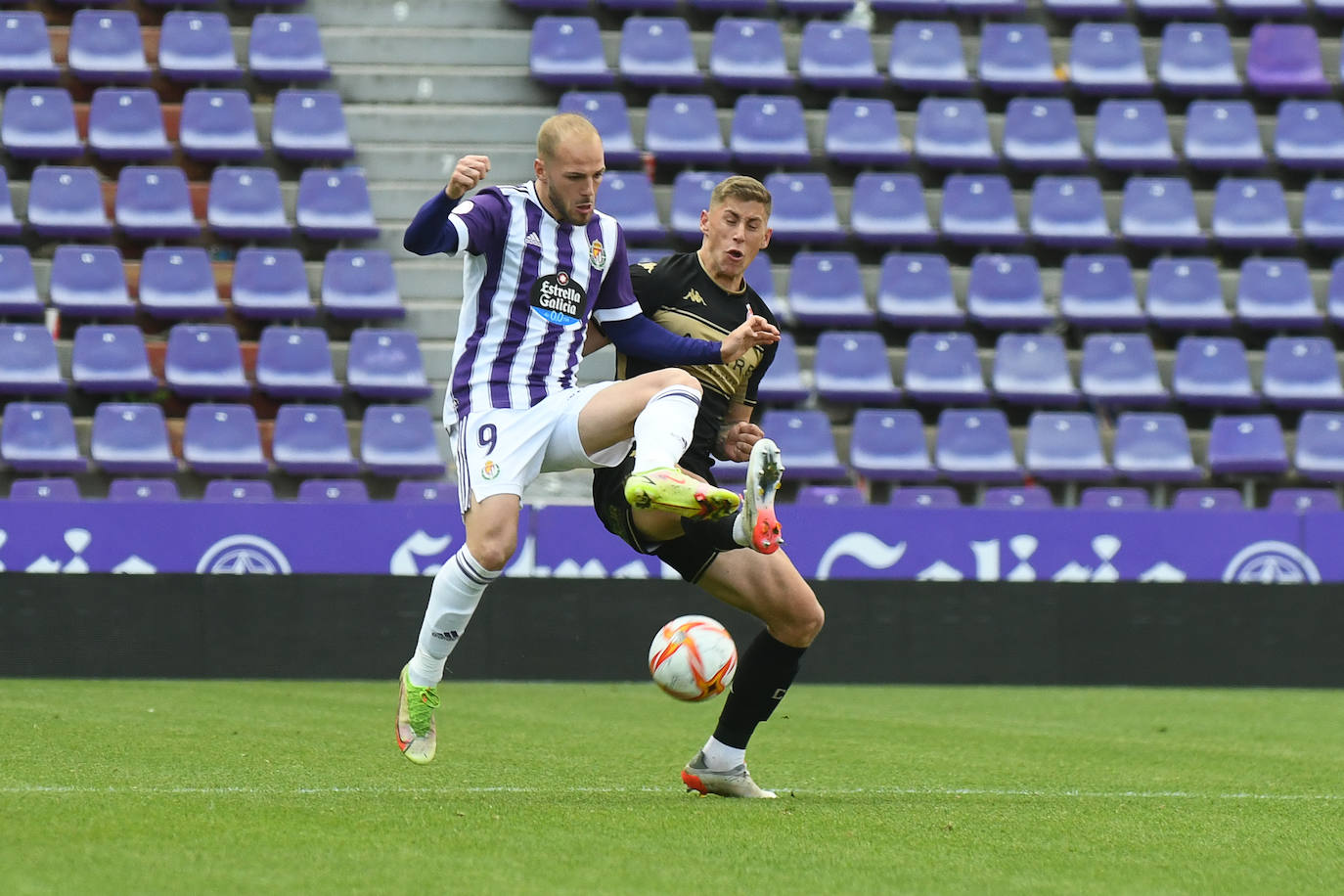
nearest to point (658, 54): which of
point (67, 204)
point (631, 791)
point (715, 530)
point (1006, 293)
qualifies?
point (1006, 293)

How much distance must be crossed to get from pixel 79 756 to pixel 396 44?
10997 millimetres

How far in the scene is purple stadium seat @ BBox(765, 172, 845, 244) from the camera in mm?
15250

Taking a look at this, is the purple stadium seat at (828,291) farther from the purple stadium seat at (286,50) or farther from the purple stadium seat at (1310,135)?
the purple stadium seat at (286,50)

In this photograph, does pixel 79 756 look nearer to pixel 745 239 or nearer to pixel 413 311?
pixel 745 239

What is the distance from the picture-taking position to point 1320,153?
1611cm

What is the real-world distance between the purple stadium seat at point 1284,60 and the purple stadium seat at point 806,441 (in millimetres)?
5753

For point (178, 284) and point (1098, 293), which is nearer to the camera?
point (178, 284)

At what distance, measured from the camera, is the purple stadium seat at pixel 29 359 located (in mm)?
13945

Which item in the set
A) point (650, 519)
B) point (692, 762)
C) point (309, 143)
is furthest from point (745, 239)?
point (309, 143)

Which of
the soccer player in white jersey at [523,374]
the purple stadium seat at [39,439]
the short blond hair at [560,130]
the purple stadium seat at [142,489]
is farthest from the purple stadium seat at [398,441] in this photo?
the short blond hair at [560,130]

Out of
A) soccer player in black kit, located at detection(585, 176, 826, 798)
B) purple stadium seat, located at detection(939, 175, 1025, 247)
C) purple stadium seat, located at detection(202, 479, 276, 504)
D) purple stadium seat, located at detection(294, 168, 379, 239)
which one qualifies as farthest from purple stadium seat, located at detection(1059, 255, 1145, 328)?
soccer player in black kit, located at detection(585, 176, 826, 798)

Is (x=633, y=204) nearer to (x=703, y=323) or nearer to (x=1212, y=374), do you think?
(x=1212, y=374)

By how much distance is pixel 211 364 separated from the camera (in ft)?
46.2

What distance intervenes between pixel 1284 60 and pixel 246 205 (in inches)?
369
